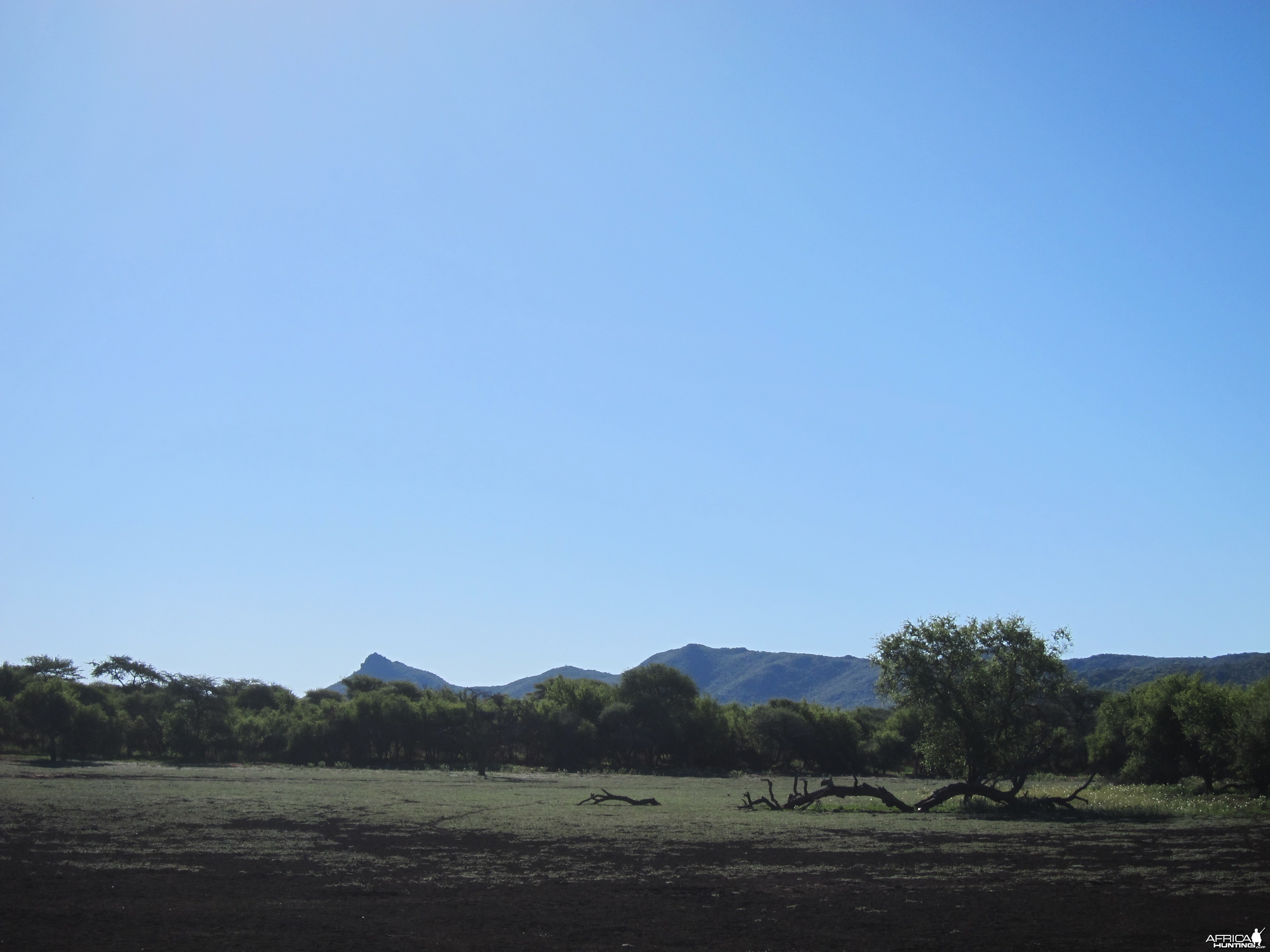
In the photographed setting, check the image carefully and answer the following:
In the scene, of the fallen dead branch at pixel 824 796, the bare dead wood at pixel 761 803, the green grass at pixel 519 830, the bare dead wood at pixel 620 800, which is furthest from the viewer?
the bare dead wood at pixel 620 800

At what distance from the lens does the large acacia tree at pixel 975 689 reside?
133 ft

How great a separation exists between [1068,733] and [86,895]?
43.1m

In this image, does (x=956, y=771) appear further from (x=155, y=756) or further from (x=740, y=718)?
(x=155, y=756)

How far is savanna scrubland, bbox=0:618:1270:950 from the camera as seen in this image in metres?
15.2

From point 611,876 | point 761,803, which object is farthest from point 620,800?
point 611,876

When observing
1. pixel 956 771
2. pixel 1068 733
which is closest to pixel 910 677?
pixel 956 771

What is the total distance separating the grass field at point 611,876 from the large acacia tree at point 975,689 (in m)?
3.82

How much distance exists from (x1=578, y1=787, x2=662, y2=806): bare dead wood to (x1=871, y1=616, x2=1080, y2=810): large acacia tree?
40.1 ft

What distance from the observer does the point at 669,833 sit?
2931 cm

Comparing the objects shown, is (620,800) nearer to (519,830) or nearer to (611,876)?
(519,830)

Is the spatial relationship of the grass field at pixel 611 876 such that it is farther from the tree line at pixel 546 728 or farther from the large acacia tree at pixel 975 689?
the tree line at pixel 546 728

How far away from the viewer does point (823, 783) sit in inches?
1607

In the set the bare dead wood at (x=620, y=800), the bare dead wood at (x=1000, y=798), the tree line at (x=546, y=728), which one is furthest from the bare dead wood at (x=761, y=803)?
the tree line at (x=546, y=728)

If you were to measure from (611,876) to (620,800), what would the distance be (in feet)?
81.5
